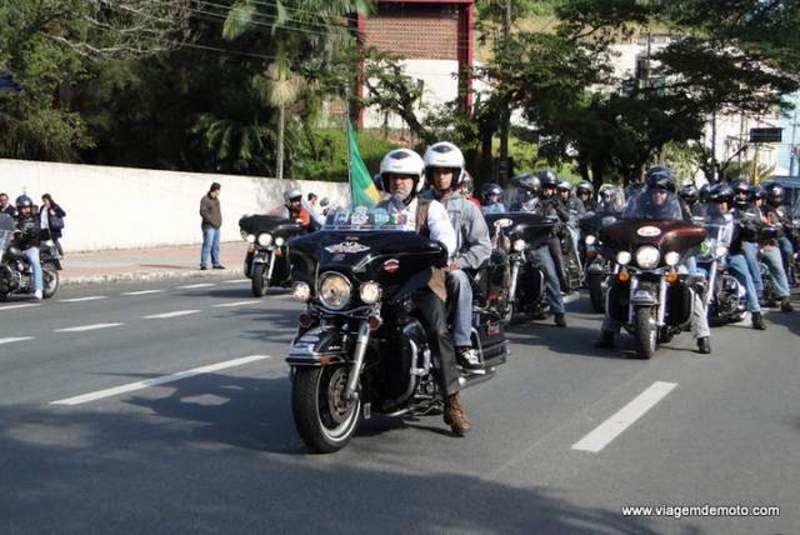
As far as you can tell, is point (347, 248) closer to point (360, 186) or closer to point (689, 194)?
point (360, 186)

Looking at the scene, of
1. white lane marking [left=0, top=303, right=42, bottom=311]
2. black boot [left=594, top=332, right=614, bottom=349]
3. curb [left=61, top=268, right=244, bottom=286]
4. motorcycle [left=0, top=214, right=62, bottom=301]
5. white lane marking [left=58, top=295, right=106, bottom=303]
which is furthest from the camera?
curb [left=61, top=268, right=244, bottom=286]

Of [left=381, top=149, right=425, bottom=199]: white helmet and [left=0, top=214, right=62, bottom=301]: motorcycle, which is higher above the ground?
[left=381, top=149, right=425, bottom=199]: white helmet

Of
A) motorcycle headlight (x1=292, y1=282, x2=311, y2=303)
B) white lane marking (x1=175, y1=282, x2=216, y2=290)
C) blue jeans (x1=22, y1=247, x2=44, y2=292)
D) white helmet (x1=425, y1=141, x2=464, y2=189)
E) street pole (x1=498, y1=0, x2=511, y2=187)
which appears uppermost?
street pole (x1=498, y1=0, x2=511, y2=187)

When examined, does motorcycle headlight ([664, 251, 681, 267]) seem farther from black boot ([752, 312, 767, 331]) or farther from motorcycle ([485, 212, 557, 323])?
black boot ([752, 312, 767, 331])

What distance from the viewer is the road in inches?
→ 226

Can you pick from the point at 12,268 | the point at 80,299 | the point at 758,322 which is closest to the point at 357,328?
the point at 758,322

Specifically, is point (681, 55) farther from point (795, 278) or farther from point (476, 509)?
point (476, 509)

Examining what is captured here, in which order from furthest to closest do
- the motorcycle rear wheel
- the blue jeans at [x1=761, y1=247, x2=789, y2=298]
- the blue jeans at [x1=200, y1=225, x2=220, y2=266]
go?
the blue jeans at [x1=200, y1=225, x2=220, y2=266]
the blue jeans at [x1=761, y1=247, x2=789, y2=298]
the motorcycle rear wheel

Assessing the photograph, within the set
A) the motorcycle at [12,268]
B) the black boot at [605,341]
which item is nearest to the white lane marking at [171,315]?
the motorcycle at [12,268]

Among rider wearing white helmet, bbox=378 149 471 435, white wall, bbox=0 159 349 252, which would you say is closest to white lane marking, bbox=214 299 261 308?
rider wearing white helmet, bbox=378 149 471 435

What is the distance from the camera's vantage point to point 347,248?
272 inches

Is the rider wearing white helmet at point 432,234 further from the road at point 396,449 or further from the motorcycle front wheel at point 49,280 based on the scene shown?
the motorcycle front wheel at point 49,280

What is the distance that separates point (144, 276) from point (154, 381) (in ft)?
46.3

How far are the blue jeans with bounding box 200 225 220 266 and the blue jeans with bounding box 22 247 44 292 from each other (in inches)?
281
